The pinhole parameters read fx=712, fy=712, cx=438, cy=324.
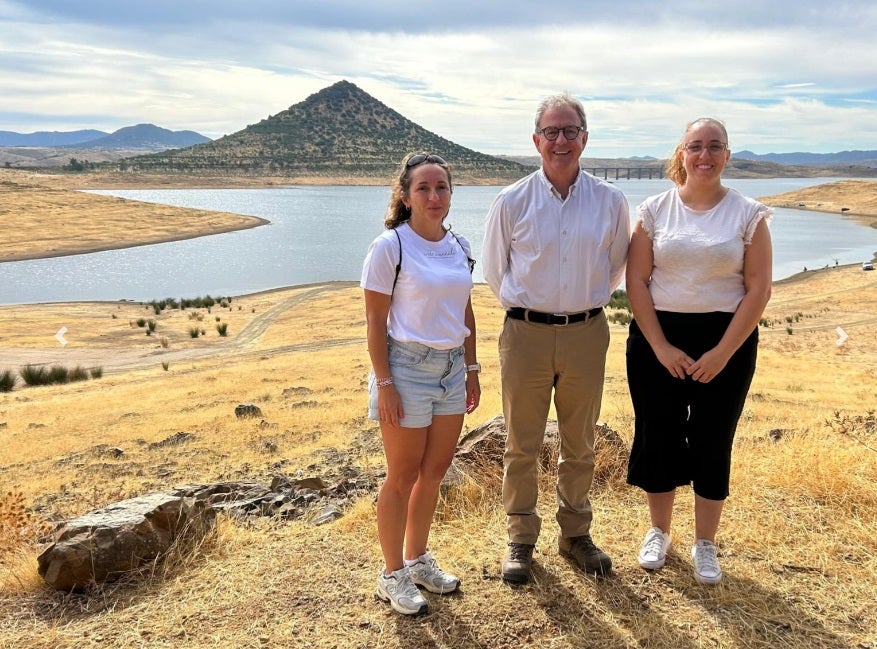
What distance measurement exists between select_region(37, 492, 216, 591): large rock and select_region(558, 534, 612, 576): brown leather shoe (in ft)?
7.08

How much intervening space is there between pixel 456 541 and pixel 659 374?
1.55 m

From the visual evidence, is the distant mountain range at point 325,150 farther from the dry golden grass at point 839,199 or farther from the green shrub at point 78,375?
the green shrub at point 78,375

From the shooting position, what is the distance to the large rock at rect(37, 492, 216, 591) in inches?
150

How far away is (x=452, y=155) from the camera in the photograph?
160m

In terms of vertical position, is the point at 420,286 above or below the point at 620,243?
below

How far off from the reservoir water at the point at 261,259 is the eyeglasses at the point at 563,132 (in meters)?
20.4

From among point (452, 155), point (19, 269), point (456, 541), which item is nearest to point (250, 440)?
point (456, 541)

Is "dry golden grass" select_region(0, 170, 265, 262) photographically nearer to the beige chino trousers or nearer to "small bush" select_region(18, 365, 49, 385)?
"small bush" select_region(18, 365, 49, 385)

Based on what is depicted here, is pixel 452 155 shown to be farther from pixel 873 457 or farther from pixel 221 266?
pixel 873 457

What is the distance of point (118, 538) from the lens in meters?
3.94

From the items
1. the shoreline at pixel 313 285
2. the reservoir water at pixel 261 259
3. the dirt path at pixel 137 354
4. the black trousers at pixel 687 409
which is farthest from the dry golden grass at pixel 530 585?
the shoreline at pixel 313 285

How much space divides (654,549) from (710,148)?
2054 mm

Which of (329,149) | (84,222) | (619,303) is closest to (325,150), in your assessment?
(329,149)

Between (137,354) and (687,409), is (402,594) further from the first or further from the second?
(137,354)
